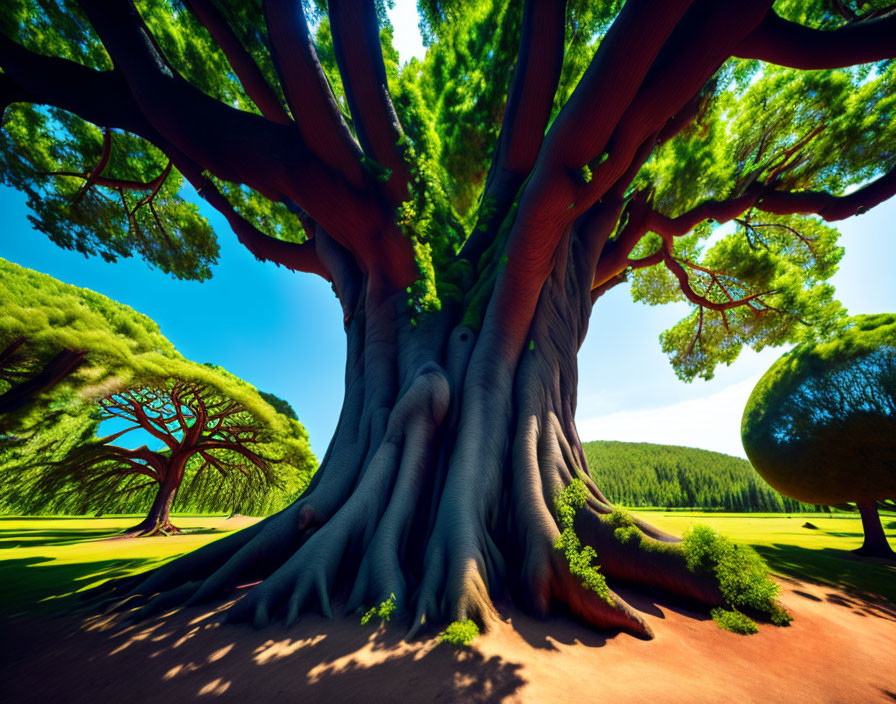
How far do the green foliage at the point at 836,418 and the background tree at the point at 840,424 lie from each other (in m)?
0.01

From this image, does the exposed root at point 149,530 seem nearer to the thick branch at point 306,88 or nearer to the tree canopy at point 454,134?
the tree canopy at point 454,134

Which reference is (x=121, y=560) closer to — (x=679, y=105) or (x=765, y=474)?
(x=679, y=105)

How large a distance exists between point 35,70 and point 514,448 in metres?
7.76

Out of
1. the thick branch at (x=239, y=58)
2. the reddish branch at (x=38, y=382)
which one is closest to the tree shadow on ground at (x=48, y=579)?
the reddish branch at (x=38, y=382)

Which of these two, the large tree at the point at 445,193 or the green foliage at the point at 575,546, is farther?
the large tree at the point at 445,193

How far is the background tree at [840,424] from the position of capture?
7.18 meters

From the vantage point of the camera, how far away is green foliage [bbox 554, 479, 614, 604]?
304 cm

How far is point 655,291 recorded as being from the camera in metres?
13.2

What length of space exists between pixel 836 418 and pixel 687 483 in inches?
1748

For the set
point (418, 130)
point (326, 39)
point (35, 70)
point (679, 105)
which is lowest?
point (679, 105)

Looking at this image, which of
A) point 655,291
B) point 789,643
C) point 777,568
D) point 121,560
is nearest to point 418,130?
point 789,643

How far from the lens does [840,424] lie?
753 cm

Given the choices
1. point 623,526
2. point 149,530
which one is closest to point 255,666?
point 623,526

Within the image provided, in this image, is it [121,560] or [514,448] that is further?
[121,560]
